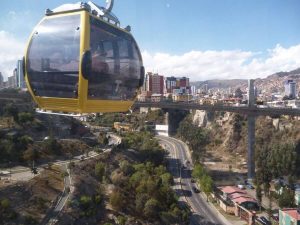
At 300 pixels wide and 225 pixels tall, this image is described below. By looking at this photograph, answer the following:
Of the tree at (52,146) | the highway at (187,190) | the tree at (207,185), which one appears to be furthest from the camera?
the tree at (52,146)

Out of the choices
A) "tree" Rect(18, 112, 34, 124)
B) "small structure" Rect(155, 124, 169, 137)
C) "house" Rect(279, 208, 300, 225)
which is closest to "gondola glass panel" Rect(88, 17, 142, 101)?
"house" Rect(279, 208, 300, 225)

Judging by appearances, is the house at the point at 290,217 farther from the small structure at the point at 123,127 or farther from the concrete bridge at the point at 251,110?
the small structure at the point at 123,127

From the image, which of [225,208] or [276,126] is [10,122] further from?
[276,126]

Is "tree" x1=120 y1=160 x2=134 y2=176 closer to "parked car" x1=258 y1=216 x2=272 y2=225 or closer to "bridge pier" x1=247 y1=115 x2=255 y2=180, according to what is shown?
"parked car" x1=258 y1=216 x2=272 y2=225

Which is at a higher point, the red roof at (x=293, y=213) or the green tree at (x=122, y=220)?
the red roof at (x=293, y=213)

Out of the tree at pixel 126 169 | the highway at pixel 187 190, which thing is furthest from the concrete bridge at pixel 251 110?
the tree at pixel 126 169

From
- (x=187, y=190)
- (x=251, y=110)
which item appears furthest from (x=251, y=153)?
(x=187, y=190)

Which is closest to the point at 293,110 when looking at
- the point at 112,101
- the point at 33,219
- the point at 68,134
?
the point at 68,134
